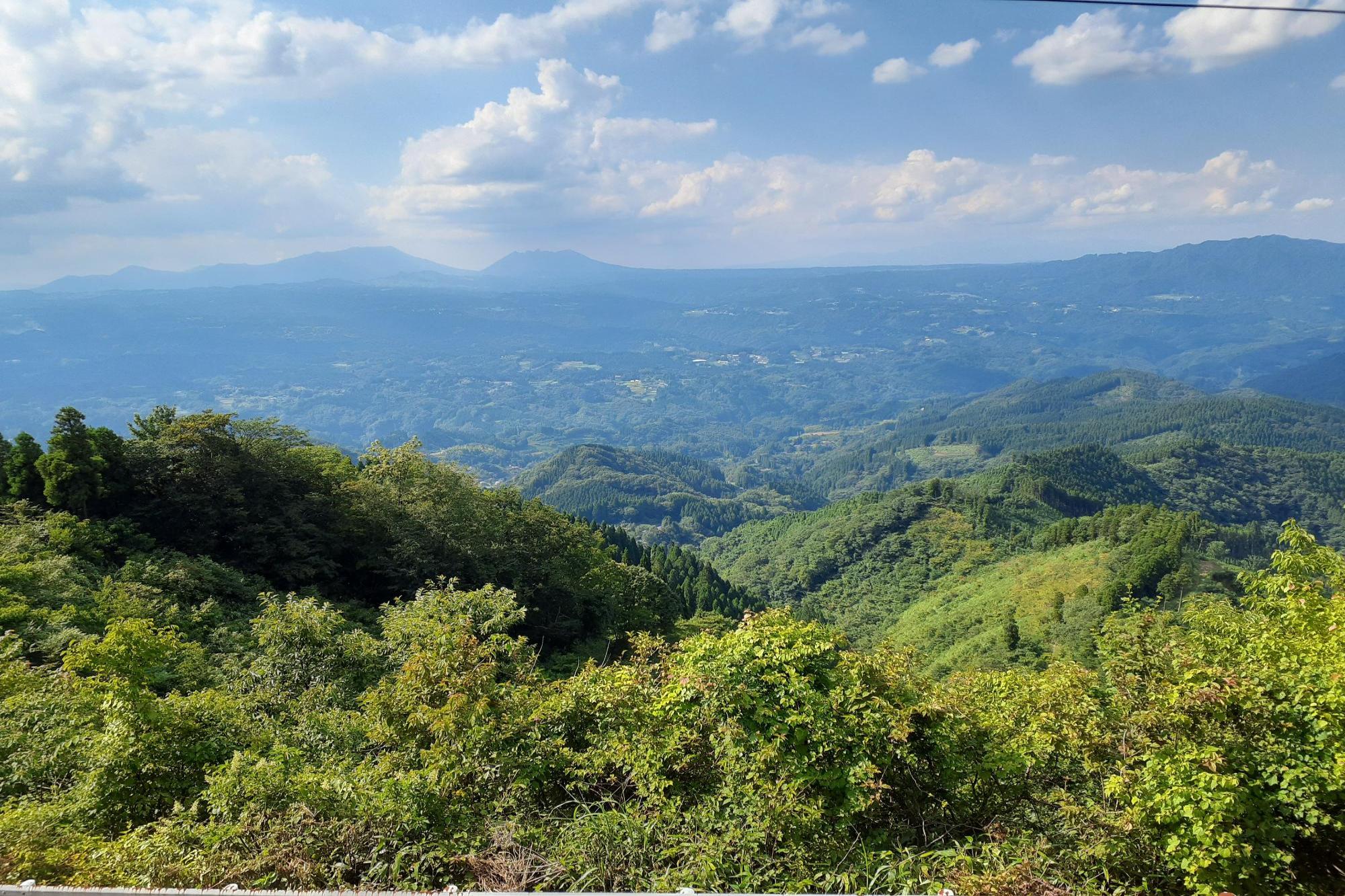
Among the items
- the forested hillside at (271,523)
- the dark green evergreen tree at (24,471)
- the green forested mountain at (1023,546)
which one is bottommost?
the green forested mountain at (1023,546)

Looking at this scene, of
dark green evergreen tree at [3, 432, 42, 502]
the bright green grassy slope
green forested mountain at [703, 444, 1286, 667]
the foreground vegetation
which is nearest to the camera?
the foreground vegetation

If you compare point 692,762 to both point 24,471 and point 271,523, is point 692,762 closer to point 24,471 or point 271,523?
point 271,523

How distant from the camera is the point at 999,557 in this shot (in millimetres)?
102688

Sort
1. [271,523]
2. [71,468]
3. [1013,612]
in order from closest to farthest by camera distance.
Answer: [71,468]
[271,523]
[1013,612]

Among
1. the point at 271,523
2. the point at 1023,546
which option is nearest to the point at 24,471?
the point at 271,523

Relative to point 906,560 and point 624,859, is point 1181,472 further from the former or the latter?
point 624,859

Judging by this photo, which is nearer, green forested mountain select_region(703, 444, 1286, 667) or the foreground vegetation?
the foreground vegetation

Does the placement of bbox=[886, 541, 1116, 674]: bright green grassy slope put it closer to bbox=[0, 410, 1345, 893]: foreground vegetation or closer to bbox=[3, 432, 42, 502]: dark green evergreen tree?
bbox=[0, 410, 1345, 893]: foreground vegetation

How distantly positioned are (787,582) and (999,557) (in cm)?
3938

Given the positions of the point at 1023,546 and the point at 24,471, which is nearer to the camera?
the point at 24,471

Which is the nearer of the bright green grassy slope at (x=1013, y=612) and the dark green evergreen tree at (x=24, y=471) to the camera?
the dark green evergreen tree at (x=24, y=471)

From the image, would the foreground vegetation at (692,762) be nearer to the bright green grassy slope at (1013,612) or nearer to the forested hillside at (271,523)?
the forested hillside at (271,523)

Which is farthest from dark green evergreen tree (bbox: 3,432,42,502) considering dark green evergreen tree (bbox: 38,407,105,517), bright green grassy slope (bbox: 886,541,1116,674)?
bright green grassy slope (bbox: 886,541,1116,674)

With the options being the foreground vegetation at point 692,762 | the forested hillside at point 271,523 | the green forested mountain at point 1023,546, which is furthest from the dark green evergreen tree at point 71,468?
the green forested mountain at point 1023,546
